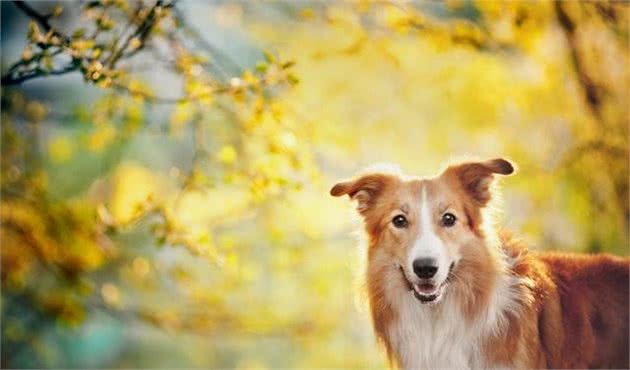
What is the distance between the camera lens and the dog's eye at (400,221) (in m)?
4.44

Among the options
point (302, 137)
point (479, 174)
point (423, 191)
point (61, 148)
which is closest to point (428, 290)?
point (423, 191)

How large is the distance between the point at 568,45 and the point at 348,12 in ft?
6.85

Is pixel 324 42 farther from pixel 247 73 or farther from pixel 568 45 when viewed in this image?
pixel 247 73

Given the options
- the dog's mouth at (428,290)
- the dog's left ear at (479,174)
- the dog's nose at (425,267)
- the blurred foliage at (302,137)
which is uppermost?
the blurred foliage at (302,137)

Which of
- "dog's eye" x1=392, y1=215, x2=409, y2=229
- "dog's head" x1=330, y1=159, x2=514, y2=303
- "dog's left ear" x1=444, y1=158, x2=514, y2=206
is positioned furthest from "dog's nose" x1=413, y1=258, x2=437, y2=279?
"dog's left ear" x1=444, y1=158, x2=514, y2=206

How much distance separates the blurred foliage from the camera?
648cm

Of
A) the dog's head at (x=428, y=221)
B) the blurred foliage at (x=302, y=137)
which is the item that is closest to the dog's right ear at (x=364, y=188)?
the dog's head at (x=428, y=221)

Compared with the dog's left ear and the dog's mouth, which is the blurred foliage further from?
the dog's mouth

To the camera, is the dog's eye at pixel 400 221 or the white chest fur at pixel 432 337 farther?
the white chest fur at pixel 432 337

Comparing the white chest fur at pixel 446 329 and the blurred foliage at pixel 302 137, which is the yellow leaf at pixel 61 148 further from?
the white chest fur at pixel 446 329

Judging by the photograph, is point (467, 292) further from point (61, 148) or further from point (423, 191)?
point (61, 148)

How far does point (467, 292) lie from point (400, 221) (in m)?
0.45

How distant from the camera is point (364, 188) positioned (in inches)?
184

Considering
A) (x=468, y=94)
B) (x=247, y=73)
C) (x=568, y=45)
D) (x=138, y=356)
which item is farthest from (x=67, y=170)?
(x=247, y=73)
